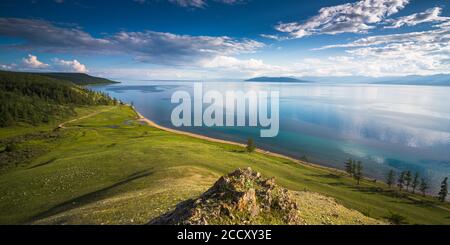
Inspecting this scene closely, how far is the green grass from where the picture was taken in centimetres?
3019

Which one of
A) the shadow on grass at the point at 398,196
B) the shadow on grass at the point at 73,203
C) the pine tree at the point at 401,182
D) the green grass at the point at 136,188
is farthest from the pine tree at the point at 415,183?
the shadow on grass at the point at 73,203

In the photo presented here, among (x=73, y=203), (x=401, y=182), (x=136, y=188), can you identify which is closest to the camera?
(x=73, y=203)

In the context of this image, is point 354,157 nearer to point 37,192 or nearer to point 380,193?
point 380,193

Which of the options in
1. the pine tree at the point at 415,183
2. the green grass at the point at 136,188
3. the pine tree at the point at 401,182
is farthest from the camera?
the pine tree at the point at 401,182

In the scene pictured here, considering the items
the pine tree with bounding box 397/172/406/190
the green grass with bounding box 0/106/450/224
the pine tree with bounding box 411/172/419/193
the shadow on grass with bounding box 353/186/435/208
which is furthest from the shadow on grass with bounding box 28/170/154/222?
the pine tree with bounding box 411/172/419/193

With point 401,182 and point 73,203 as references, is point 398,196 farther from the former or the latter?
point 73,203

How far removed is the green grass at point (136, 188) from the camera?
99.0 ft

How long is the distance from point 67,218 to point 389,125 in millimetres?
192081

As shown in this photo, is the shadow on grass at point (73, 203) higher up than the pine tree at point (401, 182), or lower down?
higher up

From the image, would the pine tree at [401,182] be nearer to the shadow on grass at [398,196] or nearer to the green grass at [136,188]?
the shadow on grass at [398,196]

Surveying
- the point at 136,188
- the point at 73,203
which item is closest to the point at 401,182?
the point at 136,188

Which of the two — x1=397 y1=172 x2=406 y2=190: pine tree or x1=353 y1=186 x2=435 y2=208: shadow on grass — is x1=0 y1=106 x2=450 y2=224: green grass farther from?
x1=397 y1=172 x2=406 y2=190: pine tree

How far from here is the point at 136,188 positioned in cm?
4175
